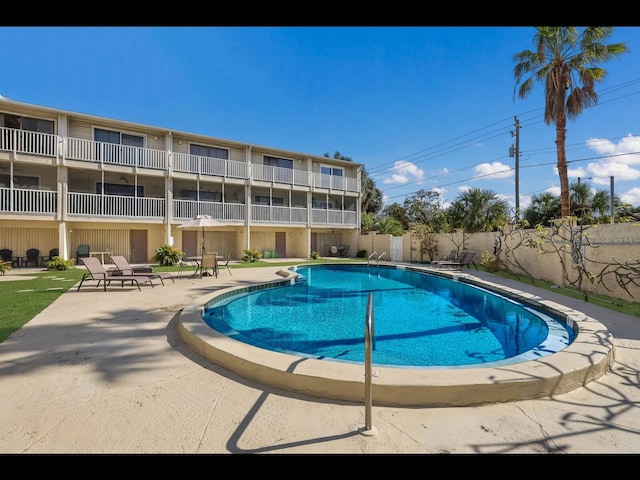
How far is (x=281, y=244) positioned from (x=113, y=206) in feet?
39.3

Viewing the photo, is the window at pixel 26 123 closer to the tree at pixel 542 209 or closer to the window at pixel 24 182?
the window at pixel 24 182

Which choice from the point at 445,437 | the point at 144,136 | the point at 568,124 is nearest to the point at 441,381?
the point at 445,437

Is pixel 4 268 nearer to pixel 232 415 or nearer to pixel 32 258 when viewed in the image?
pixel 32 258

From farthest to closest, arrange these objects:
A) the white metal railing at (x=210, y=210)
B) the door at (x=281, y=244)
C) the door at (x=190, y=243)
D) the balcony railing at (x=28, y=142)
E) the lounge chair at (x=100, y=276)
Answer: the door at (x=281, y=244)
the door at (x=190, y=243)
the white metal railing at (x=210, y=210)
the balcony railing at (x=28, y=142)
the lounge chair at (x=100, y=276)

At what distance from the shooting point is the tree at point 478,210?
20.9 meters

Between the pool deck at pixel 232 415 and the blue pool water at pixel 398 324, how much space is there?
42.7 inches

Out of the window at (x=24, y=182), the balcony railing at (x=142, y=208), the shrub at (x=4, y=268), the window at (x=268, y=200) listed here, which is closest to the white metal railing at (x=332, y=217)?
the balcony railing at (x=142, y=208)

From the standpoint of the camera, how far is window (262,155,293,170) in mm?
23097

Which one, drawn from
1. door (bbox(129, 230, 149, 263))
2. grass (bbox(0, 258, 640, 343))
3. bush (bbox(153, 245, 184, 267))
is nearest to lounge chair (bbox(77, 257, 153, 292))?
grass (bbox(0, 258, 640, 343))

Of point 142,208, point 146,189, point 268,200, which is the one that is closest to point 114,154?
point 146,189

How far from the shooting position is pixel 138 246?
1983 centimetres

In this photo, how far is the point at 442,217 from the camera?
2339cm

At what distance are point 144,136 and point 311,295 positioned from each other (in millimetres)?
15282

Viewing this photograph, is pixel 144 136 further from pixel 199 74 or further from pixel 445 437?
pixel 445 437
